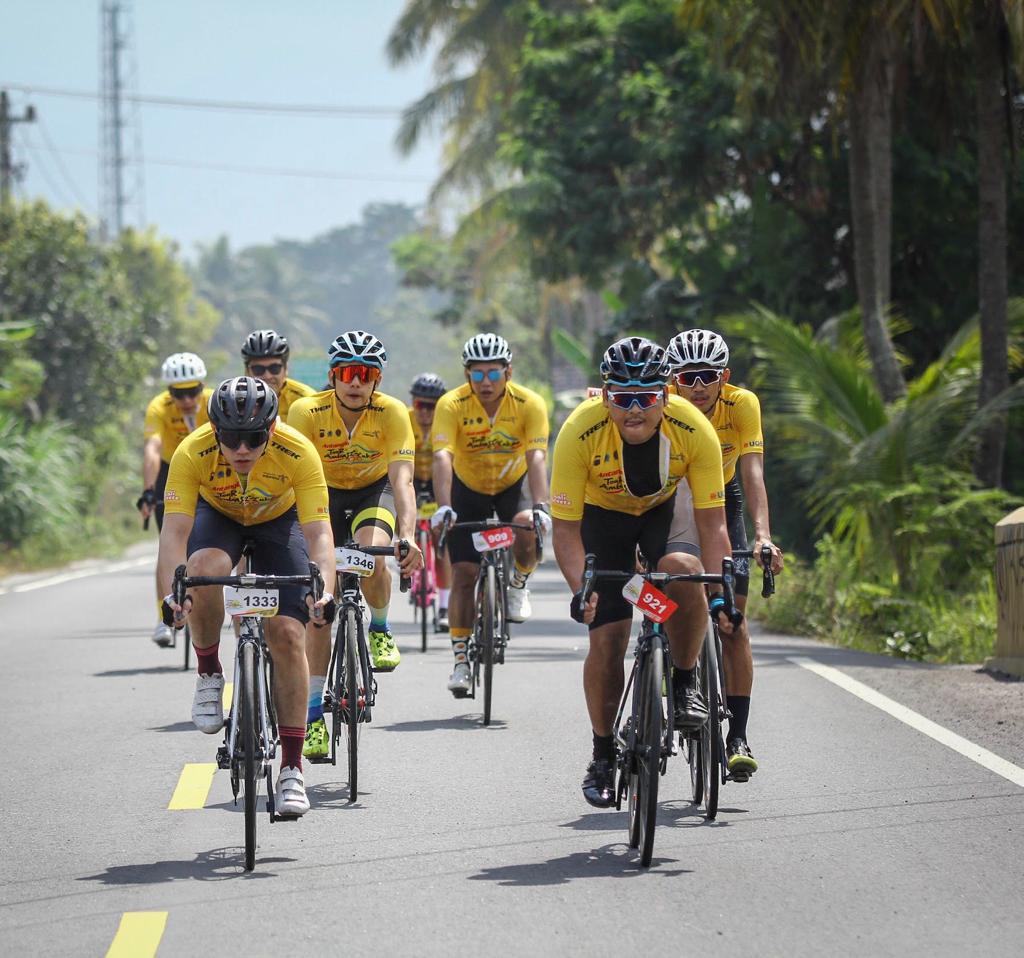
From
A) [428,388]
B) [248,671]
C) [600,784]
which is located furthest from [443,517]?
[428,388]

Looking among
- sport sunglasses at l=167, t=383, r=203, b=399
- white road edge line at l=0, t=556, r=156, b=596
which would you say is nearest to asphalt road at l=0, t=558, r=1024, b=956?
sport sunglasses at l=167, t=383, r=203, b=399

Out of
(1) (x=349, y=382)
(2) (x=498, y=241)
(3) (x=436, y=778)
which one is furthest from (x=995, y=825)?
(2) (x=498, y=241)

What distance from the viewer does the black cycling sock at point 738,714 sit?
8.16 metres

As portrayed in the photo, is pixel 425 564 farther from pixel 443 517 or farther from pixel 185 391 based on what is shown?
pixel 443 517

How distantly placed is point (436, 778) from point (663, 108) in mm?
20068

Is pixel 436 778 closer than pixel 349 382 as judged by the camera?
Yes

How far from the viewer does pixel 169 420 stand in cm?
1368

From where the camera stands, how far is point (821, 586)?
57.2 feet

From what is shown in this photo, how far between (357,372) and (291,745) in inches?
99.2

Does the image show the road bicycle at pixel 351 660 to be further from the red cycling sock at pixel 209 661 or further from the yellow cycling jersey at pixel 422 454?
the yellow cycling jersey at pixel 422 454

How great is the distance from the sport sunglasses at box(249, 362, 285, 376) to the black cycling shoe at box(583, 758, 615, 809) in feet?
14.6

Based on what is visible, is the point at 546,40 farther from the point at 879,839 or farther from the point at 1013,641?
the point at 879,839

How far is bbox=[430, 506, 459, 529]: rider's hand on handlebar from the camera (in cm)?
1082

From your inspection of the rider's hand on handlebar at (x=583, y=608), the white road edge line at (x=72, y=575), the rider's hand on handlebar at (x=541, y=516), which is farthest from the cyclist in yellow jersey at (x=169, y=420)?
the white road edge line at (x=72, y=575)
